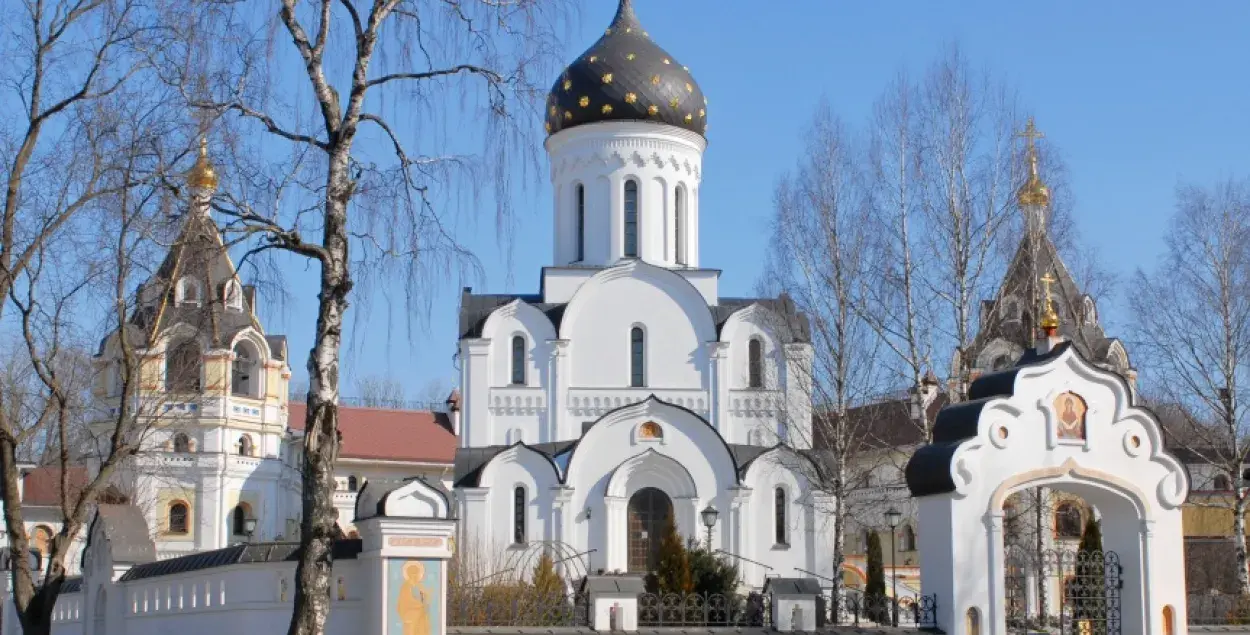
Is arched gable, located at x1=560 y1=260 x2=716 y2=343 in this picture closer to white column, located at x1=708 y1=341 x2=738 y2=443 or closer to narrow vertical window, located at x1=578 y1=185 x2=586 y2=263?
white column, located at x1=708 y1=341 x2=738 y2=443

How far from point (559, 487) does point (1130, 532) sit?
16205 millimetres

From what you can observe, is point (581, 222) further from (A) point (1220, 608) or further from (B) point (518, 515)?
(A) point (1220, 608)

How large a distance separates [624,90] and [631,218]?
2897mm

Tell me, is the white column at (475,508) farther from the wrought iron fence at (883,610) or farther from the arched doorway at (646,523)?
the wrought iron fence at (883,610)

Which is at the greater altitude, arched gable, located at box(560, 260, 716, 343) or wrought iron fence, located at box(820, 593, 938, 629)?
arched gable, located at box(560, 260, 716, 343)

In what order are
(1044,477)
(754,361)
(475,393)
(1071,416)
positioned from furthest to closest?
(754,361) < (475,393) < (1071,416) < (1044,477)

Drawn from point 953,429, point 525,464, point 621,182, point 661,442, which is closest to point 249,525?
point 525,464

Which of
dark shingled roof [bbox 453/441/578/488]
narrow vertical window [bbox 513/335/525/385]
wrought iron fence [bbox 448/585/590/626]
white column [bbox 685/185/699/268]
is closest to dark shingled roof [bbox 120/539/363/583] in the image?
wrought iron fence [bbox 448/585/590/626]

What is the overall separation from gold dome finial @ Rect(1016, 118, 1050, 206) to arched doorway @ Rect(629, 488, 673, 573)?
10.4m

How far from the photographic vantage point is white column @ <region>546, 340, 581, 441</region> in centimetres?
3272

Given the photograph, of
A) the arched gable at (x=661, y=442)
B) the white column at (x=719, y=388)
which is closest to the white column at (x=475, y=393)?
the arched gable at (x=661, y=442)

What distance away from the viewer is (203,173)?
471 inches

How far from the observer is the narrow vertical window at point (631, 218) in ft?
114

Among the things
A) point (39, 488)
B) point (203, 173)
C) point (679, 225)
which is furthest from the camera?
point (39, 488)
